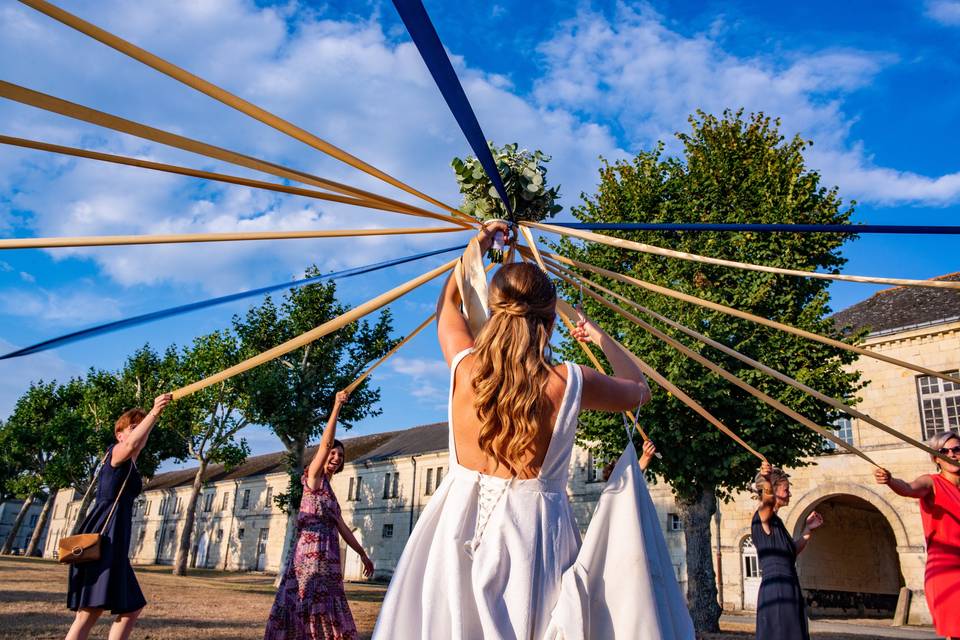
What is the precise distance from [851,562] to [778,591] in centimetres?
2433

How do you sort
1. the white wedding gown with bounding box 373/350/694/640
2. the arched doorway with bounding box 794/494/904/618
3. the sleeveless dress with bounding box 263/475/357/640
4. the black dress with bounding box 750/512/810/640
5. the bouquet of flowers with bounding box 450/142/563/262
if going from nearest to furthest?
the white wedding gown with bounding box 373/350/694/640 → the bouquet of flowers with bounding box 450/142/563/262 → the sleeveless dress with bounding box 263/475/357/640 → the black dress with bounding box 750/512/810/640 → the arched doorway with bounding box 794/494/904/618

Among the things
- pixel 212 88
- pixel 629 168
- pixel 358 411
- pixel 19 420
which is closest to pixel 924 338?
pixel 629 168

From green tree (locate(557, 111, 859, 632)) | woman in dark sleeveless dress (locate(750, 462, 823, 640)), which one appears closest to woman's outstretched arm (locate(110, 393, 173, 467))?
woman in dark sleeveless dress (locate(750, 462, 823, 640))

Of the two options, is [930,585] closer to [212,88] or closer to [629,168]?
[212,88]

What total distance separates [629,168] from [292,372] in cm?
1496

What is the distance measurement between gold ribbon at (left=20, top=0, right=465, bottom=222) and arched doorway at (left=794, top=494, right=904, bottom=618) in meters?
25.6

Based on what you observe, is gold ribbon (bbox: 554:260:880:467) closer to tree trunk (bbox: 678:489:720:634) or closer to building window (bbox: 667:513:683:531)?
tree trunk (bbox: 678:489:720:634)

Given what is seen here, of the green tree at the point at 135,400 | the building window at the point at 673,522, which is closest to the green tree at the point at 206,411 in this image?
the green tree at the point at 135,400

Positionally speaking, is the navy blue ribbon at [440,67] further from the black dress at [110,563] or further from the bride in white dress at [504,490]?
the black dress at [110,563]

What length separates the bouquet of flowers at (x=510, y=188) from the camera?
4680 mm

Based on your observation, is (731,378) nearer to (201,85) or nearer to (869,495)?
→ (201,85)

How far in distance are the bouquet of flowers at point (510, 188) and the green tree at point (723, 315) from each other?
33.1 feet

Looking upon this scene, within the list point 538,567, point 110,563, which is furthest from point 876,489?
point 538,567

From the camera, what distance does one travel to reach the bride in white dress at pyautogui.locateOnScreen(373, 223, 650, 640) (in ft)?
7.04
